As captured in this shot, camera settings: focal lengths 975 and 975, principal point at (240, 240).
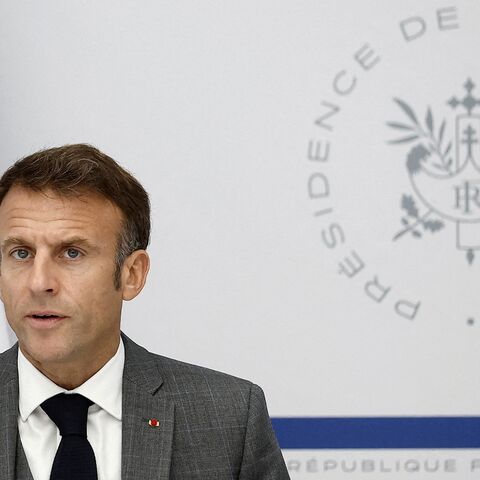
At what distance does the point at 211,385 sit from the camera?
180 centimetres

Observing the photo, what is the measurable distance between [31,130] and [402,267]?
110 centimetres

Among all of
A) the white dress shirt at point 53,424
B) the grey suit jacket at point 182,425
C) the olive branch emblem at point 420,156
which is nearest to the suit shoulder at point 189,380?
the grey suit jacket at point 182,425

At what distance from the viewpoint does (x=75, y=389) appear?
1637 mm

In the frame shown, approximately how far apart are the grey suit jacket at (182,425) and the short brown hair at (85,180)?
0.69 ft

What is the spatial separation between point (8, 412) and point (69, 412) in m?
0.10

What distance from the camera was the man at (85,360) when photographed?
1.56m

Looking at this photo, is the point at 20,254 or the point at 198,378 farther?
the point at 198,378

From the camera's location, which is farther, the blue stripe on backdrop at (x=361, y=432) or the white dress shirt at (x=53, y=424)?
the blue stripe on backdrop at (x=361, y=432)

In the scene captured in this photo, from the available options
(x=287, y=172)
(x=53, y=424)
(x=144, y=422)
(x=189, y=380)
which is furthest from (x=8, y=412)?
(x=287, y=172)

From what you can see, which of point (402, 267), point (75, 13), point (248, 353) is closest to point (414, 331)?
point (402, 267)

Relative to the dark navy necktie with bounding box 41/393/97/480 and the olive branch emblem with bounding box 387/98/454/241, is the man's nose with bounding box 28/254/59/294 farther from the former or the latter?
the olive branch emblem with bounding box 387/98/454/241

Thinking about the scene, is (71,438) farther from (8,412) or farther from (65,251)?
(65,251)

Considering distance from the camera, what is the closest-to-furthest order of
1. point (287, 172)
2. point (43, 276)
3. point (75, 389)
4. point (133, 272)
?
1. point (43, 276)
2. point (75, 389)
3. point (133, 272)
4. point (287, 172)

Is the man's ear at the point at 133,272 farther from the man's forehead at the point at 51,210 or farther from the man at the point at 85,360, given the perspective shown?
the man's forehead at the point at 51,210
